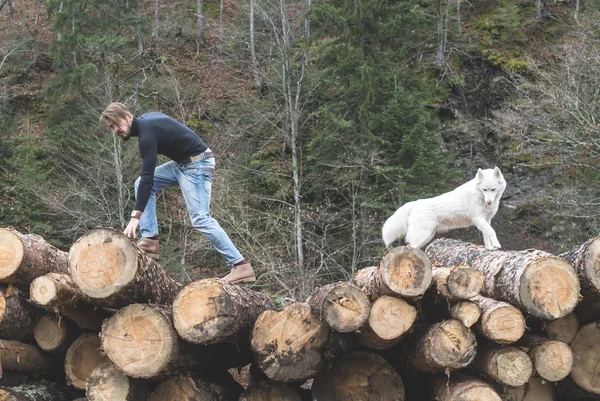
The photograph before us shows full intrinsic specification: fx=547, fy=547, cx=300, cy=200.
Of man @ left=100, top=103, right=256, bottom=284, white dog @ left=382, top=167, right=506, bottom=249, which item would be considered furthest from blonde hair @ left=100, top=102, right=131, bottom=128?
white dog @ left=382, top=167, right=506, bottom=249

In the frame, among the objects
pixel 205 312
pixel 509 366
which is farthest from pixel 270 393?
pixel 509 366

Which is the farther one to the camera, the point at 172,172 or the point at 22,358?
the point at 172,172

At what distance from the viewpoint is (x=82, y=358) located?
15.3 ft

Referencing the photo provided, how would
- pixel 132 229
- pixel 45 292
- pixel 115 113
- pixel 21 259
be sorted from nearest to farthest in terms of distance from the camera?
pixel 45 292 < pixel 21 259 < pixel 132 229 < pixel 115 113

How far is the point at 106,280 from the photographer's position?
3770 mm

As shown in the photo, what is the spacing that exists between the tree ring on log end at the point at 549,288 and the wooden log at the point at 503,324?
0.12 meters

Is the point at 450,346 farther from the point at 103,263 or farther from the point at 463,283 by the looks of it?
the point at 103,263

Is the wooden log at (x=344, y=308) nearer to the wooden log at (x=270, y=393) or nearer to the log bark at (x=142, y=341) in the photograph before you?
the wooden log at (x=270, y=393)

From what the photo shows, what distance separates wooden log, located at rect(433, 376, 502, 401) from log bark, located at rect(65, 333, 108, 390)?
2826 mm

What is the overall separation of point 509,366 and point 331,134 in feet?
51.7

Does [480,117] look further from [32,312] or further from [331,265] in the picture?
[32,312]

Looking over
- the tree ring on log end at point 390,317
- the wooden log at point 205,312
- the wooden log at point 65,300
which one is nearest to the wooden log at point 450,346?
the tree ring on log end at point 390,317

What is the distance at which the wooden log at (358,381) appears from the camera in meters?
4.30

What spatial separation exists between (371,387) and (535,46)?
997 inches
